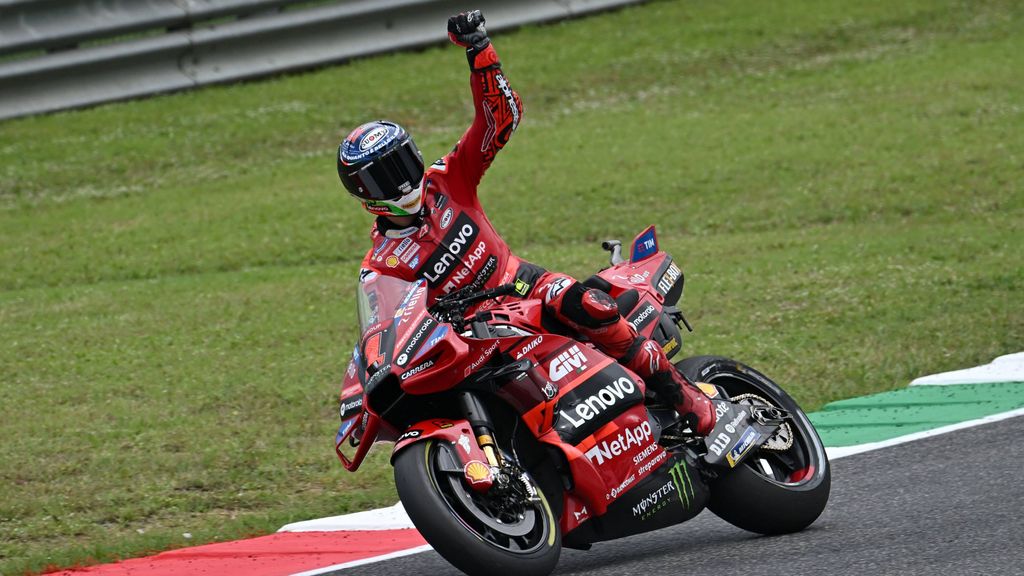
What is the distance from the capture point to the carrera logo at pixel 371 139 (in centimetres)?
604

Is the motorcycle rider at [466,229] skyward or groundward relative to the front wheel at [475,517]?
skyward

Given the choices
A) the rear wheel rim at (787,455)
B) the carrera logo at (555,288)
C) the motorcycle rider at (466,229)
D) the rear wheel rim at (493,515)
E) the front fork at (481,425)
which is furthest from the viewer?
the rear wheel rim at (787,455)

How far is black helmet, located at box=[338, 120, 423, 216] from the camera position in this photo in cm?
603

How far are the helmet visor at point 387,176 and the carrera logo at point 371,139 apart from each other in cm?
7

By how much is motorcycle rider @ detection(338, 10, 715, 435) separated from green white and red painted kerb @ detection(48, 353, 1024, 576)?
130 cm

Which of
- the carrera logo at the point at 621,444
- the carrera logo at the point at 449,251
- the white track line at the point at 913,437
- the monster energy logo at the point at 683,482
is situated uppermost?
the carrera logo at the point at 449,251

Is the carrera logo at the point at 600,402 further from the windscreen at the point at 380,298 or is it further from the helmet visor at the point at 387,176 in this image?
the helmet visor at the point at 387,176

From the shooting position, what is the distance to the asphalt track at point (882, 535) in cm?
557

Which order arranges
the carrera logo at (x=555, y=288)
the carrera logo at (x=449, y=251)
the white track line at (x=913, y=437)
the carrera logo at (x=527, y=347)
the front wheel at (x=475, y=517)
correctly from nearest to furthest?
the front wheel at (x=475, y=517) → the carrera logo at (x=527, y=347) → the carrera logo at (x=555, y=288) → the carrera logo at (x=449, y=251) → the white track line at (x=913, y=437)

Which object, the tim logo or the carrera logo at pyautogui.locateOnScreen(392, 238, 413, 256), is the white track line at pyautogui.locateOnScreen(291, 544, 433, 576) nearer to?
the tim logo

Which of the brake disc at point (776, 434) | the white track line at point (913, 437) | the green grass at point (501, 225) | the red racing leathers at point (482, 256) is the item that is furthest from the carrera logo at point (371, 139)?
the white track line at point (913, 437)

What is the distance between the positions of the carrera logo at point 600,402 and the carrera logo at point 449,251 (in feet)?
2.88

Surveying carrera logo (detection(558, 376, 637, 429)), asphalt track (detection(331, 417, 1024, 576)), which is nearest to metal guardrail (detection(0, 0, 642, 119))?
asphalt track (detection(331, 417, 1024, 576))

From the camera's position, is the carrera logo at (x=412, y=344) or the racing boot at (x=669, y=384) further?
the racing boot at (x=669, y=384)
